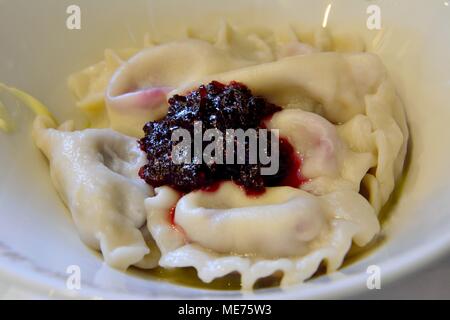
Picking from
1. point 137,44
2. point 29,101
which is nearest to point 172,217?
point 29,101

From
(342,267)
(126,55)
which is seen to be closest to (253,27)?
(126,55)

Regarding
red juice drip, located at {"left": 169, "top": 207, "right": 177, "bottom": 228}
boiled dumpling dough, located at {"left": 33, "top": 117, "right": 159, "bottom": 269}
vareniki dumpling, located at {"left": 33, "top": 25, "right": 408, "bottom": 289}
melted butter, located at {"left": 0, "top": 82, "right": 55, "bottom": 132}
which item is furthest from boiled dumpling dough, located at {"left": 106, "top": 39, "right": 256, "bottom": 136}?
red juice drip, located at {"left": 169, "top": 207, "right": 177, "bottom": 228}

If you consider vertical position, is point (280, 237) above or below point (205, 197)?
below

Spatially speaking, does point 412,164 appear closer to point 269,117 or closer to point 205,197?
point 269,117

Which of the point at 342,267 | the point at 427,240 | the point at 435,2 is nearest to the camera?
the point at 427,240

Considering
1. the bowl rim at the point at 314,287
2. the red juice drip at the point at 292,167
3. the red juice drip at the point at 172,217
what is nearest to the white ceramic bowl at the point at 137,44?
the bowl rim at the point at 314,287
